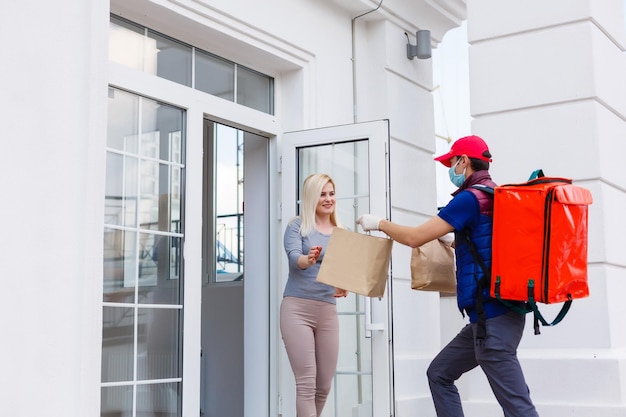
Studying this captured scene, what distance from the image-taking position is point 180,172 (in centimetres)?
507

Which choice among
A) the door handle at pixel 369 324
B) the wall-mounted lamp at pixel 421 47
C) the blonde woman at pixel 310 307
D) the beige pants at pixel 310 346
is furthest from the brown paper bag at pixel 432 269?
the wall-mounted lamp at pixel 421 47

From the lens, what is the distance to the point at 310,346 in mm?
4805

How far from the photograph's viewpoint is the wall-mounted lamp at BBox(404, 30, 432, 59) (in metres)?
6.94

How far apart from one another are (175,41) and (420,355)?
3.03 m

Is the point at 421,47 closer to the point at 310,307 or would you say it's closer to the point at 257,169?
the point at 257,169

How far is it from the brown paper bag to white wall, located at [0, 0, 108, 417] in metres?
1.53

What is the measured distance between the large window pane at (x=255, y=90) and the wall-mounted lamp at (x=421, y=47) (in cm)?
144

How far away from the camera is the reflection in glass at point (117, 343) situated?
4.46 metres

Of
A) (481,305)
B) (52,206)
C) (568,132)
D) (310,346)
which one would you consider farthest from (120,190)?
(568,132)

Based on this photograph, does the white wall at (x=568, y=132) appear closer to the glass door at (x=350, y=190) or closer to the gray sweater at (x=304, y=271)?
the glass door at (x=350, y=190)

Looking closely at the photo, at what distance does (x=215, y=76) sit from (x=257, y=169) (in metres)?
0.78

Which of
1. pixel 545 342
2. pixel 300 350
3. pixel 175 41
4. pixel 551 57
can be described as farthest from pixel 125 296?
pixel 551 57

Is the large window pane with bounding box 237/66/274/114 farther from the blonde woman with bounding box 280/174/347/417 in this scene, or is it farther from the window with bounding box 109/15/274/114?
the blonde woman with bounding box 280/174/347/417

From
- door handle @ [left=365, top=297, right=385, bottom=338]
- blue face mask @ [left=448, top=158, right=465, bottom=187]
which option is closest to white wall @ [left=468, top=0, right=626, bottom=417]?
door handle @ [left=365, top=297, right=385, bottom=338]
